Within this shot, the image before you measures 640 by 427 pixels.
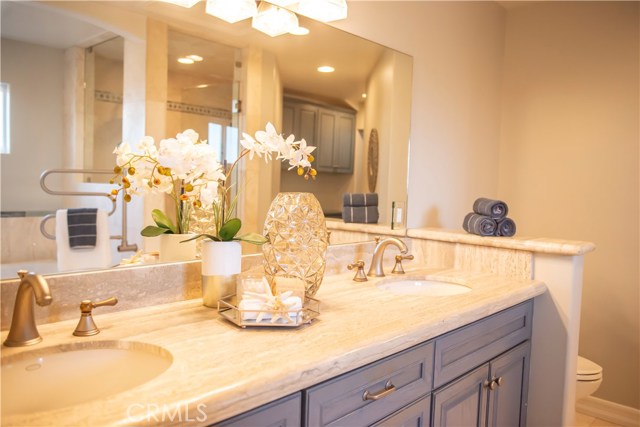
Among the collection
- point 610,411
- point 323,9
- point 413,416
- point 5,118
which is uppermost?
point 323,9

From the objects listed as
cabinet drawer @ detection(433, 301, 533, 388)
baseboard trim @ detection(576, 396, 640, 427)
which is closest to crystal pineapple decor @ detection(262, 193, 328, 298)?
cabinet drawer @ detection(433, 301, 533, 388)

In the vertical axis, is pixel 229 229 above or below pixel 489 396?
above

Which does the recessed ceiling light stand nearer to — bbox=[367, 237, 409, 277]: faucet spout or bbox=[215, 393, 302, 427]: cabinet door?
bbox=[367, 237, 409, 277]: faucet spout

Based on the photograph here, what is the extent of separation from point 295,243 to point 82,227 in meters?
0.58

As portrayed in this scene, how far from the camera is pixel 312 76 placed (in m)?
1.85

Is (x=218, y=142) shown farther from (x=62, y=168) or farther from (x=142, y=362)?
(x=142, y=362)

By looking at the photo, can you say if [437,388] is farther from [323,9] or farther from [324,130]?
[323,9]

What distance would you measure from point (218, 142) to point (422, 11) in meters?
1.50

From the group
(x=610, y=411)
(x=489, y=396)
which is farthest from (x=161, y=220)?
(x=610, y=411)

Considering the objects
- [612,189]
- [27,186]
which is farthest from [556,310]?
[27,186]

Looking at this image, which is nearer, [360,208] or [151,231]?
Answer: [151,231]

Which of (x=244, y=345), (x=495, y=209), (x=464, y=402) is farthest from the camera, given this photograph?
(x=495, y=209)

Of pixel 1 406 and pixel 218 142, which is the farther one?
pixel 218 142

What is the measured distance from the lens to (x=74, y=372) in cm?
96
